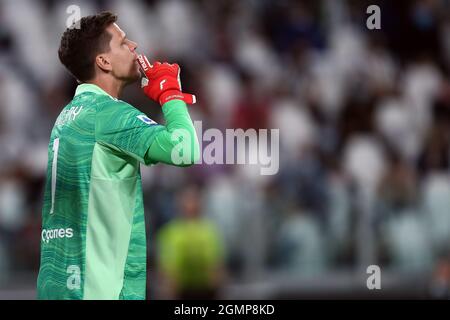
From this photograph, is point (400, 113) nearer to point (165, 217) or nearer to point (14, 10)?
point (165, 217)

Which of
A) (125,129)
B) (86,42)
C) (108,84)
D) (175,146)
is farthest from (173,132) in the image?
(86,42)

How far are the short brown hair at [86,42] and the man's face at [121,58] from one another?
1.0 inches

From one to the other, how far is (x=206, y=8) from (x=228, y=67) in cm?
114

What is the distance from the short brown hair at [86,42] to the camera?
4.39 m

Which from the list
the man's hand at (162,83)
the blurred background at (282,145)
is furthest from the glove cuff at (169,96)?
the blurred background at (282,145)

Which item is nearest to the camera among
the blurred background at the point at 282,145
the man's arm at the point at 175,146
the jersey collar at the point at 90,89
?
the man's arm at the point at 175,146

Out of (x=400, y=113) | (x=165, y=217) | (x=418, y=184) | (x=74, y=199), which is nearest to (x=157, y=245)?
(x=165, y=217)

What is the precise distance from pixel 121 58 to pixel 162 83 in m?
0.24

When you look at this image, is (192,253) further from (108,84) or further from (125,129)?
(125,129)

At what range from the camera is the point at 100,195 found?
416 cm

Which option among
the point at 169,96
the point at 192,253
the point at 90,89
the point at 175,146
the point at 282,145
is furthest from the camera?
the point at 282,145

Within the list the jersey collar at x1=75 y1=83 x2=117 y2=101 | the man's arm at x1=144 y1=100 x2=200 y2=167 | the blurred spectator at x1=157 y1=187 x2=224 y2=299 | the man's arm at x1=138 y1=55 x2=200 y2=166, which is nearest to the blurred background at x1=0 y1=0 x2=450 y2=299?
the blurred spectator at x1=157 y1=187 x2=224 y2=299

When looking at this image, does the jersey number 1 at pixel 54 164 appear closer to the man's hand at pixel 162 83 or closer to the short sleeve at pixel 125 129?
the short sleeve at pixel 125 129

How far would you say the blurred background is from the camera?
8875 millimetres
